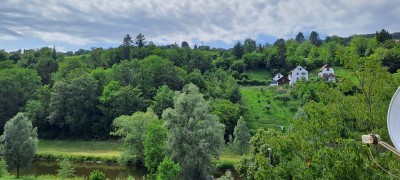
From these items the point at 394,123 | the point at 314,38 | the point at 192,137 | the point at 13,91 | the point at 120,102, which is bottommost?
the point at 192,137

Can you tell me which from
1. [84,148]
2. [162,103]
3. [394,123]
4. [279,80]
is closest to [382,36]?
[279,80]

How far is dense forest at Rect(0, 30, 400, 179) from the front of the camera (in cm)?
892

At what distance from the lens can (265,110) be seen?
171 feet

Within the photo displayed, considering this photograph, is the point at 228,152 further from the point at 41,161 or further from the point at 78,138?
the point at 78,138

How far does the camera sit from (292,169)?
27.8 feet

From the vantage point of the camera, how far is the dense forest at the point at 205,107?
29.3 feet

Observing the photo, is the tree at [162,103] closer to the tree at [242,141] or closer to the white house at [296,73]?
the tree at [242,141]

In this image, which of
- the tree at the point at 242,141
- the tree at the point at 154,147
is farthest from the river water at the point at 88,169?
the tree at the point at 242,141

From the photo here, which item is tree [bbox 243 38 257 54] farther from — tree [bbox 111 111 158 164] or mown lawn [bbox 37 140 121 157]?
tree [bbox 111 111 158 164]

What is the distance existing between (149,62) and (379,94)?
54612mm

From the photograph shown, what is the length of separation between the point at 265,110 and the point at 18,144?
114 feet

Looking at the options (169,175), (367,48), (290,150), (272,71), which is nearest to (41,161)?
(169,175)

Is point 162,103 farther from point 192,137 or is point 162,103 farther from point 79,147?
point 192,137

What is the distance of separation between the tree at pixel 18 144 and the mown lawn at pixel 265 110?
27070 mm
